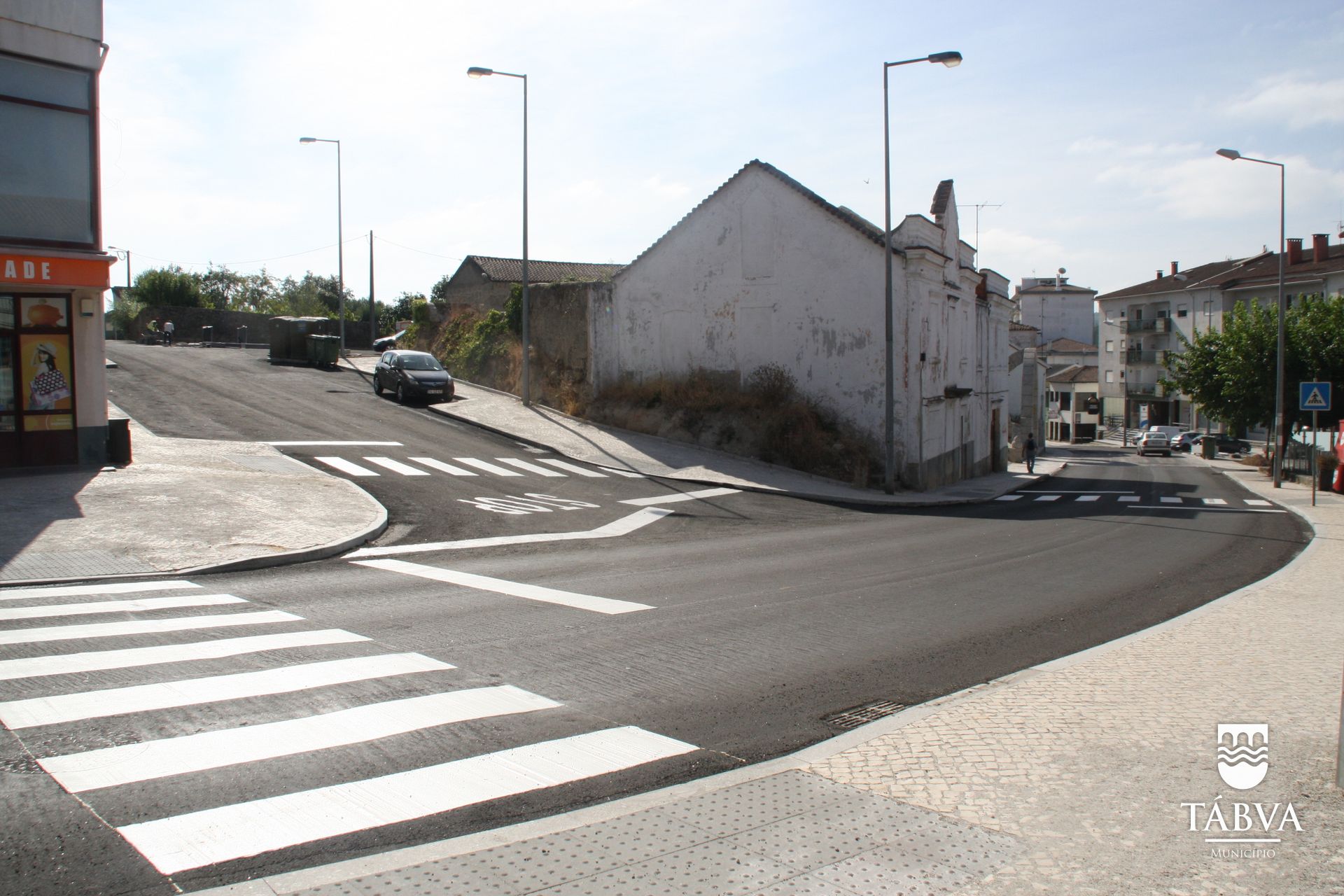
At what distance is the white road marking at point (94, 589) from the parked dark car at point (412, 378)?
22.3 meters

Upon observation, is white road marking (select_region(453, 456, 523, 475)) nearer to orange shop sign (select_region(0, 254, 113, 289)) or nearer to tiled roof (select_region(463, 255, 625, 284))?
orange shop sign (select_region(0, 254, 113, 289))

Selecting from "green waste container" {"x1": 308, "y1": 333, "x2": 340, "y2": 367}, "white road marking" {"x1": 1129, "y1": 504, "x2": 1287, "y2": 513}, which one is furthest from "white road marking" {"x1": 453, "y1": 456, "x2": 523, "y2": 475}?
"green waste container" {"x1": 308, "y1": 333, "x2": 340, "y2": 367}

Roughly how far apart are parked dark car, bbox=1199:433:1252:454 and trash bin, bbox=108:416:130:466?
58401mm

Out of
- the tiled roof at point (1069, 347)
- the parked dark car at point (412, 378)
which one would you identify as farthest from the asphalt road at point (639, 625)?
the tiled roof at point (1069, 347)

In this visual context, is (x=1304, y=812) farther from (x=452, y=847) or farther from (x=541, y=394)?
(x=541, y=394)

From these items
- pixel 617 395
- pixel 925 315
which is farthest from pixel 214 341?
pixel 925 315

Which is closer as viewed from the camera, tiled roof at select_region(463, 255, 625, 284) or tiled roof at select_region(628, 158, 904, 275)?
tiled roof at select_region(628, 158, 904, 275)

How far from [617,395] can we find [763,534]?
17348 mm

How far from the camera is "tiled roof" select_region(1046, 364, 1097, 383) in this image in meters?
93.6

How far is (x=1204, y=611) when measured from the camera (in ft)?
33.7

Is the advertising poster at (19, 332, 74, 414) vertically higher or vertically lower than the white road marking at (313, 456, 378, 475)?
higher

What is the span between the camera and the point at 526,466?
2389cm

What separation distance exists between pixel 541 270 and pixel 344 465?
142ft

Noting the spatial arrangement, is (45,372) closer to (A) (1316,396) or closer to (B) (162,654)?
(B) (162,654)
